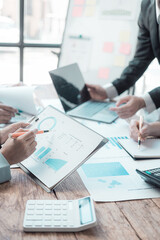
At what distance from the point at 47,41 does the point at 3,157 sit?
8.20ft

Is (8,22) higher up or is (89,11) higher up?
(89,11)

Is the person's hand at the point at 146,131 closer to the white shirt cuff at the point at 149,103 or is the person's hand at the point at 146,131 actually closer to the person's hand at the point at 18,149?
the white shirt cuff at the point at 149,103

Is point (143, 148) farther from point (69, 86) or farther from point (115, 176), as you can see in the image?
point (69, 86)

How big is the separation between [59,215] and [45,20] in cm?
301

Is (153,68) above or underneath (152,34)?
underneath

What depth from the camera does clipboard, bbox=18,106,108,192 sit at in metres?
0.91

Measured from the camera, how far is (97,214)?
0.77 metres

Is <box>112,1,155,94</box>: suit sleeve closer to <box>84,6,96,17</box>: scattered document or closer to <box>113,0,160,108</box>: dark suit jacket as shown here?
<box>113,0,160,108</box>: dark suit jacket

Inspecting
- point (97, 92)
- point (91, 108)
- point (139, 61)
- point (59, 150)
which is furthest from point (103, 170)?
point (139, 61)

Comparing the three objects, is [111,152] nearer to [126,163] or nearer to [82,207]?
[126,163]

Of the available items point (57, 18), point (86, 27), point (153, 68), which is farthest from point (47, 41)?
point (153, 68)

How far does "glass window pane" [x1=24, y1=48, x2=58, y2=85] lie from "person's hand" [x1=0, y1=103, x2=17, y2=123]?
1.84m

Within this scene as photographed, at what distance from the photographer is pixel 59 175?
0.91 m

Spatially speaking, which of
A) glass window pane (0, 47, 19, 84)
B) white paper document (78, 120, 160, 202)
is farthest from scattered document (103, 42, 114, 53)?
white paper document (78, 120, 160, 202)
